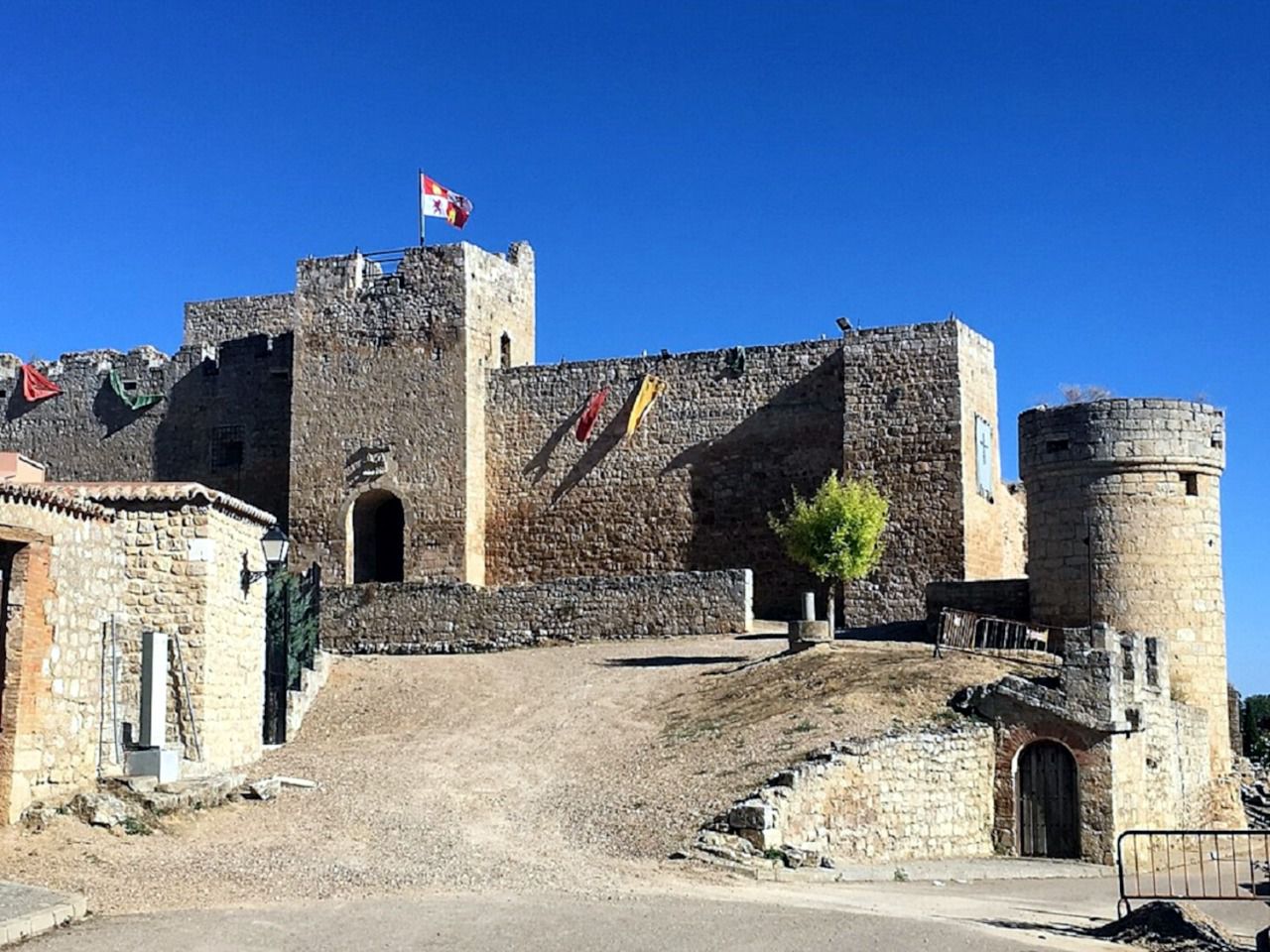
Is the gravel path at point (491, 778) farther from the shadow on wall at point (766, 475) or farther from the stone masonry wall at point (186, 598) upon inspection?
the shadow on wall at point (766, 475)

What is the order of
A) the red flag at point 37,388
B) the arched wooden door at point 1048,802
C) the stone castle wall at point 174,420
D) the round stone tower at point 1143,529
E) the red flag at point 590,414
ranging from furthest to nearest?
the red flag at point 37,388 < the stone castle wall at point 174,420 < the red flag at point 590,414 < the round stone tower at point 1143,529 < the arched wooden door at point 1048,802

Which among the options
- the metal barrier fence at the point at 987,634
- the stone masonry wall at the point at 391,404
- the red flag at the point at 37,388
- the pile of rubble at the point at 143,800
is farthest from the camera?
the red flag at the point at 37,388

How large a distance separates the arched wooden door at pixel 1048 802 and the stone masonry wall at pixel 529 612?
9.54 meters

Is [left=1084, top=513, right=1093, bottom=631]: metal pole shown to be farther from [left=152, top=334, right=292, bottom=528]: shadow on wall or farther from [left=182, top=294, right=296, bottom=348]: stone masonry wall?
[left=182, top=294, right=296, bottom=348]: stone masonry wall

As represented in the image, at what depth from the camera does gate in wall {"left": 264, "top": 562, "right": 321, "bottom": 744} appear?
21.3m

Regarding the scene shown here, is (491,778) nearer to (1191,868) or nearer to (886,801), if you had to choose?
(886,801)

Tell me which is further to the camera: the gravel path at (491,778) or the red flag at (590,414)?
the red flag at (590,414)

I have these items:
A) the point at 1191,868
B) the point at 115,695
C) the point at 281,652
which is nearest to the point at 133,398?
the point at 281,652

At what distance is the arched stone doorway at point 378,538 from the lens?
118ft

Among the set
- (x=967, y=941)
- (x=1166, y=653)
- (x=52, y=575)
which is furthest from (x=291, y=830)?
(x=1166, y=653)

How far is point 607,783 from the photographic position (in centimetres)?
1820

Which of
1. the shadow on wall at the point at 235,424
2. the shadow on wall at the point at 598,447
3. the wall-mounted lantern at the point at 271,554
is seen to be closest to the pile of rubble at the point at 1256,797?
the shadow on wall at the point at 598,447

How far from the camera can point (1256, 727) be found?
4625 cm

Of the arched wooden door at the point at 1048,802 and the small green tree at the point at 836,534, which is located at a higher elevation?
the small green tree at the point at 836,534
